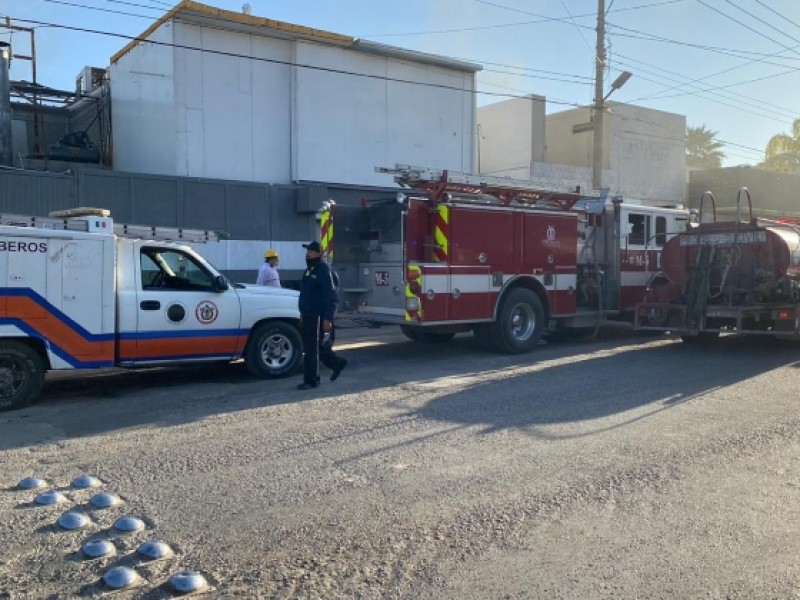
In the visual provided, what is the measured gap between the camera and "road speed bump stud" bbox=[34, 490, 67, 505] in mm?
4867

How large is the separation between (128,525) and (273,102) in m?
16.4

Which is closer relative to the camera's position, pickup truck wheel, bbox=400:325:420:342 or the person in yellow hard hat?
the person in yellow hard hat

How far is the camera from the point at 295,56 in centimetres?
1947

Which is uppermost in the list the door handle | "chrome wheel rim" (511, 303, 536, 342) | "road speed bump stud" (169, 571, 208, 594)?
the door handle

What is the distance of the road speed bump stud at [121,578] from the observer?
3678mm

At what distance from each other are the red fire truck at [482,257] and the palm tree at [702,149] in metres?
39.8

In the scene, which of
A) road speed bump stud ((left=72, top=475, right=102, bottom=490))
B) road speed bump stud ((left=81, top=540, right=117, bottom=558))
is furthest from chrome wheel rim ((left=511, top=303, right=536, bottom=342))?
road speed bump stud ((left=81, top=540, right=117, bottom=558))

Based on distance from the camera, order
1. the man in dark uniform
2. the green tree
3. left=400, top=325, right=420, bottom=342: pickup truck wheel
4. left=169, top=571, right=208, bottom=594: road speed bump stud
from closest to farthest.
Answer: left=169, top=571, right=208, bottom=594: road speed bump stud → the man in dark uniform → left=400, top=325, right=420, bottom=342: pickup truck wheel → the green tree

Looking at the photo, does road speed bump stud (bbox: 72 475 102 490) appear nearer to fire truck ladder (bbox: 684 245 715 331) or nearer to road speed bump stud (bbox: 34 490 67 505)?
road speed bump stud (bbox: 34 490 67 505)

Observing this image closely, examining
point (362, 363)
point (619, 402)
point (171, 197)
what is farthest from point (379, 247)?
point (171, 197)

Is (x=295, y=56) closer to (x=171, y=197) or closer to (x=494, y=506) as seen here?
(x=171, y=197)

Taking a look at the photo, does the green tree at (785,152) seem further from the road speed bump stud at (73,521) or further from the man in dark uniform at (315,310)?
the road speed bump stud at (73,521)

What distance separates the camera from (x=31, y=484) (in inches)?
205

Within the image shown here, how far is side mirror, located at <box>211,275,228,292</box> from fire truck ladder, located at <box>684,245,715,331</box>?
25.0 feet
